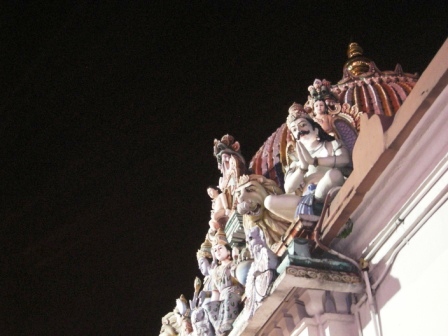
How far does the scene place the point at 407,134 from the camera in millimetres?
6301

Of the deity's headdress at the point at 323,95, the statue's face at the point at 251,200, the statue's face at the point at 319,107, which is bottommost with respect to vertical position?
the statue's face at the point at 251,200

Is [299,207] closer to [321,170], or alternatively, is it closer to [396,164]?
[321,170]

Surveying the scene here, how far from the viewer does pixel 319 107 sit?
1023 cm

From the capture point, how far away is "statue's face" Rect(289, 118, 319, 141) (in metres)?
9.17

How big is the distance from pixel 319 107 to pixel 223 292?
313 cm

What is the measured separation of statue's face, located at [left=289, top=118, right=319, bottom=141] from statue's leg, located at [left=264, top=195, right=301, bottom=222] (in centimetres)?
86

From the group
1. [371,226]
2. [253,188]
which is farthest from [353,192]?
[253,188]

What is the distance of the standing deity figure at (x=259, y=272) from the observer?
751cm

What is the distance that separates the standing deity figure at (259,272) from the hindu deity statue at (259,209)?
4.03 ft

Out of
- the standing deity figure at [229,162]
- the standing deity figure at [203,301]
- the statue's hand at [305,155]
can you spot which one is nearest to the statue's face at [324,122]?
the statue's hand at [305,155]

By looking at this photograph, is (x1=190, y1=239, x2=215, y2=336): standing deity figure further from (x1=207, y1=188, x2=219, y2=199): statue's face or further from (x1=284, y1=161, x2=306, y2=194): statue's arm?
(x1=284, y1=161, x2=306, y2=194): statue's arm

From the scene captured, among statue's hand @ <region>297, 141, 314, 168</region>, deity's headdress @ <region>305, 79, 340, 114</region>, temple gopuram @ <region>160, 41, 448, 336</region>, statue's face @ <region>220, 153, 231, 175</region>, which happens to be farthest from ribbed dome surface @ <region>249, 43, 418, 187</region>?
statue's hand @ <region>297, 141, 314, 168</region>

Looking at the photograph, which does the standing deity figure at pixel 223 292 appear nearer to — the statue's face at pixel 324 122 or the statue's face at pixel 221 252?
the statue's face at pixel 221 252

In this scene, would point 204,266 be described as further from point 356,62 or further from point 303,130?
point 356,62
